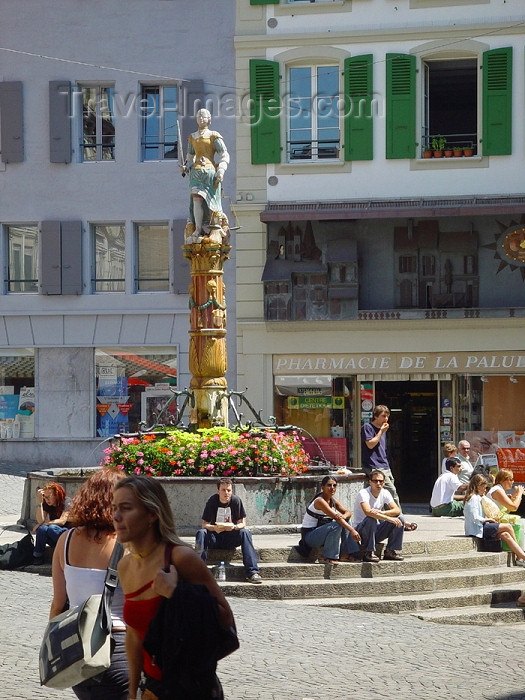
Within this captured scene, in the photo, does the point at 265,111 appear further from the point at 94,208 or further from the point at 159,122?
the point at 94,208

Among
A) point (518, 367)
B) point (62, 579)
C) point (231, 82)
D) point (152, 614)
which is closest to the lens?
point (152, 614)

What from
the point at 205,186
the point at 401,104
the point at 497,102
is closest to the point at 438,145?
the point at 401,104

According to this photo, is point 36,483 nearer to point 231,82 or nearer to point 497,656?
point 497,656

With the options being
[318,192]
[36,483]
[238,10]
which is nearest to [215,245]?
[36,483]

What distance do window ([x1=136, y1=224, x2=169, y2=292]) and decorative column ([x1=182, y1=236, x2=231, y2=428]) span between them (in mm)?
11022

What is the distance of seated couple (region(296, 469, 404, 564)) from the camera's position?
13.9 meters

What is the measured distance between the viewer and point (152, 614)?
5.11 meters

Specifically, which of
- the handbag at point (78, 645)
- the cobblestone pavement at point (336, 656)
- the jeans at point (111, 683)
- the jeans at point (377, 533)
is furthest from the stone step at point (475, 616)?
the handbag at point (78, 645)

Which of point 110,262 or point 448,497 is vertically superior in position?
point 110,262

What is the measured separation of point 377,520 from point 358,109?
1482 cm

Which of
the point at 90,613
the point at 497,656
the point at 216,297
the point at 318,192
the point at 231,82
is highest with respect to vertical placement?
the point at 231,82

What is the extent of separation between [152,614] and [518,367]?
863 inches

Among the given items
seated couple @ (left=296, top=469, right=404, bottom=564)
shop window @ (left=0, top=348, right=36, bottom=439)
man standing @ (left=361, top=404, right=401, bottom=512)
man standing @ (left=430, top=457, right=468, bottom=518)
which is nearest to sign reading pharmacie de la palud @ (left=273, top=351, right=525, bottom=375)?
shop window @ (left=0, top=348, right=36, bottom=439)

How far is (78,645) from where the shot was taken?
5.40 m
